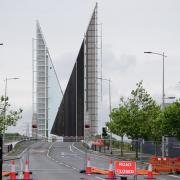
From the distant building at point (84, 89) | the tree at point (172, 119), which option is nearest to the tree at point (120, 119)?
the tree at point (172, 119)

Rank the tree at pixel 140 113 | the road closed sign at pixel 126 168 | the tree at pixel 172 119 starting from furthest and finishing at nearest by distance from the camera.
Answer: the tree at pixel 140 113
the tree at pixel 172 119
the road closed sign at pixel 126 168

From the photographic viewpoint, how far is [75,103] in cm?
17075

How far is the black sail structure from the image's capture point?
546ft

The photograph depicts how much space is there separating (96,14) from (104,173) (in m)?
139

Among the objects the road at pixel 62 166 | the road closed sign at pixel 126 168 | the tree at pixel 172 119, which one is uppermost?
the tree at pixel 172 119

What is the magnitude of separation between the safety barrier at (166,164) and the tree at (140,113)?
20.0 meters

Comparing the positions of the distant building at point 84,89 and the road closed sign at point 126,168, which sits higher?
the distant building at point 84,89

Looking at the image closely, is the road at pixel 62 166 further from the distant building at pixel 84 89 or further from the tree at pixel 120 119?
the distant building at pixel 84 89

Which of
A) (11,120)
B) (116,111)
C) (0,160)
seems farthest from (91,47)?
(0,160)

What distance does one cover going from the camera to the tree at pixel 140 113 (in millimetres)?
63469

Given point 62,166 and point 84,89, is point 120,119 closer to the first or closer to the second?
point 62,166

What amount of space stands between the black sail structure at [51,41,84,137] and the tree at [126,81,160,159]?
96332mm

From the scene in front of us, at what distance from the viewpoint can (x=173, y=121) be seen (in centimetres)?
4650

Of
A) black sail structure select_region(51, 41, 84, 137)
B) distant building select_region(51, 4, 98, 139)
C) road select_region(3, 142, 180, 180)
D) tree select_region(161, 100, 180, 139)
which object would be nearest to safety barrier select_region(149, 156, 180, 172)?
road select_region(3, 142, 180, 180)
